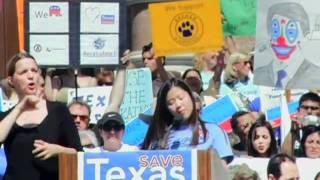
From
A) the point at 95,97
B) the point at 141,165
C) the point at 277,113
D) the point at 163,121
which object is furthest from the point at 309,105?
the point at 141,165

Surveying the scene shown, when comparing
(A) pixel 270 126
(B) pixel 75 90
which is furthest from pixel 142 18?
(A) pixel 270 126

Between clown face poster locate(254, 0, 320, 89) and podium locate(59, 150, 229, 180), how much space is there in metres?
3.47

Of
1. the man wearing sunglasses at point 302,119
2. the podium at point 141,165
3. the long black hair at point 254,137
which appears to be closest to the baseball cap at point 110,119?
the long black hair at point 254,137

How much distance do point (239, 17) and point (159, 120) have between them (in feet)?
10.7

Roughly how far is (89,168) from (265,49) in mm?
3912

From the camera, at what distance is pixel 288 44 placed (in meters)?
7.64

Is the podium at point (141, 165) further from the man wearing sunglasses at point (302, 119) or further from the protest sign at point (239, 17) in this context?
the protest sign at point (239, 17)

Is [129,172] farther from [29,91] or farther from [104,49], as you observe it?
[104,49]

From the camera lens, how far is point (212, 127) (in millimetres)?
5738

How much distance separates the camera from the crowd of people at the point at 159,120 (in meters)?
4.70

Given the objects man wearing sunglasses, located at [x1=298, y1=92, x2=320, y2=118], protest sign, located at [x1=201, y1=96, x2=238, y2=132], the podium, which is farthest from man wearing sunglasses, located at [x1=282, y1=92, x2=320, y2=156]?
the podium

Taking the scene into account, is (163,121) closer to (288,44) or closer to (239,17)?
(288,44)

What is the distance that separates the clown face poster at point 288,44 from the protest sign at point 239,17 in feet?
2.87

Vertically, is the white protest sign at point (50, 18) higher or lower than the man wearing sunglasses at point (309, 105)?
higher
